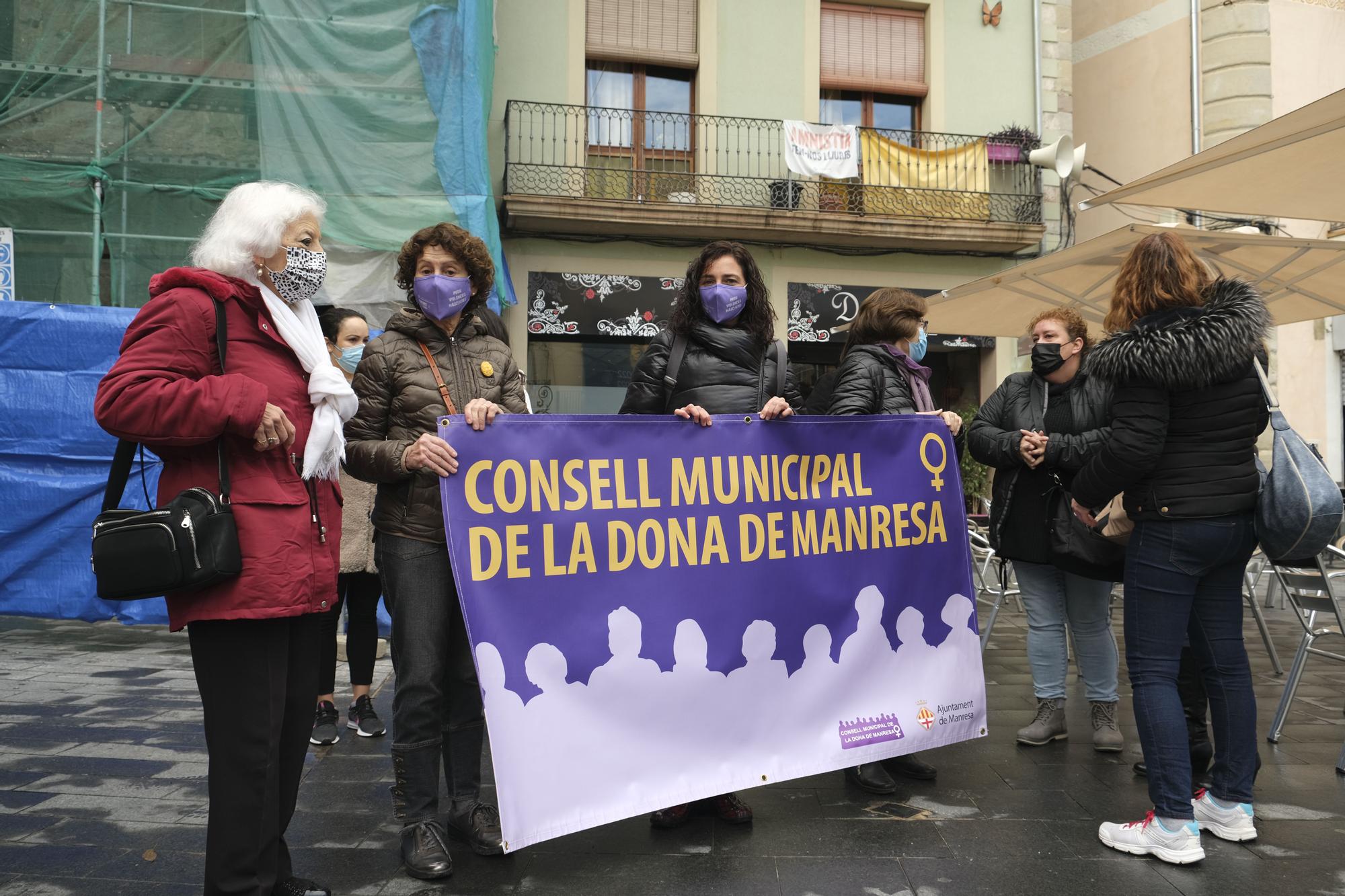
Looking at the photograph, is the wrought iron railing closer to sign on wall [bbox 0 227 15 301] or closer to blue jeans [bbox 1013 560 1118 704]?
sign on wall [bbox 0 227 15 301]

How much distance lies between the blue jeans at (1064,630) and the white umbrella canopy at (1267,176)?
199 cm

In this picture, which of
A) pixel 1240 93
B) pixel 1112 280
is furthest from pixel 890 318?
pixel 1240 93

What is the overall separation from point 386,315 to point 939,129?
9.14 m

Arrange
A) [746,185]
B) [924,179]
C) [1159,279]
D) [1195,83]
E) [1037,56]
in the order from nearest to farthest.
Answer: [1159,279], [746,185], [924,179], [1037,56], [1195,83]

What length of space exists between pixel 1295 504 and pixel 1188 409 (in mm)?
422

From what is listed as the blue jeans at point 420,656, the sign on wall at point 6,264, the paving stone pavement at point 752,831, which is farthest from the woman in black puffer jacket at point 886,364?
the sign on wall at point 6,264

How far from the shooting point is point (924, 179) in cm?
1491

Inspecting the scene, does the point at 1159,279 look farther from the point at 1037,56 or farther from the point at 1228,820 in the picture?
the point at 1037,56

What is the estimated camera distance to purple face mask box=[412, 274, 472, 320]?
316 cm

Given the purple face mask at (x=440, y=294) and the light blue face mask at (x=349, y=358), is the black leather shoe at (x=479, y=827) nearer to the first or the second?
the purple face mask at (x=440, y=294)

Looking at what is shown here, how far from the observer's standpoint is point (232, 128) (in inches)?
410

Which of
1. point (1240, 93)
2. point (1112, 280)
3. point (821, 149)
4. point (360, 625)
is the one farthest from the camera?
point (1240, 93)

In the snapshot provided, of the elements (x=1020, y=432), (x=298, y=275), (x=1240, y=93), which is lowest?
(x=1020, y=432)

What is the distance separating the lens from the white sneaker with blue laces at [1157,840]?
9.92ft
